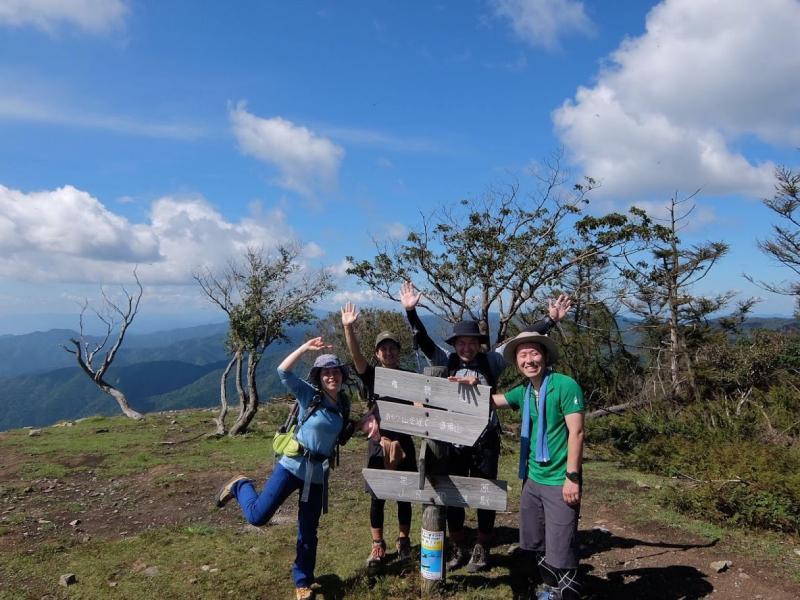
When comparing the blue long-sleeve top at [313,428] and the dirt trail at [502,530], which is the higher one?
the blue long-sleeve top at [313,428]

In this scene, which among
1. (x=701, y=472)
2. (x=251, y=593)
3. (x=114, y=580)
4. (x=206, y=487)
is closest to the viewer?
(x=251, y=593)

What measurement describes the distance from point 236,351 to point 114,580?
13.6m

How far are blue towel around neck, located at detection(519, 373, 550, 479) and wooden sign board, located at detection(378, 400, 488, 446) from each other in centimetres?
35

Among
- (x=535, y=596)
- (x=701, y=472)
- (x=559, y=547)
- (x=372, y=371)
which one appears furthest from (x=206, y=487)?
(x=701, y=472)

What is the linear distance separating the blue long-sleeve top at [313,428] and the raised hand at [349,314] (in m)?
0.65

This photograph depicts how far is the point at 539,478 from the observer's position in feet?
13.6

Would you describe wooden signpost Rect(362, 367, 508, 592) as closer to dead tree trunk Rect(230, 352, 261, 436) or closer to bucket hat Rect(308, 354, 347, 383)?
bucket hat Rect(308, 354, 347, 383)

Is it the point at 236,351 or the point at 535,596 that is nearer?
the point at 535,596

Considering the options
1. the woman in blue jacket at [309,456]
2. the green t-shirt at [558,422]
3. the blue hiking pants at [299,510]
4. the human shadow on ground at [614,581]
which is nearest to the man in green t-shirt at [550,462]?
the green t-shirt at [558,422]

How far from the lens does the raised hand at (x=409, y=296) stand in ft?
15.7

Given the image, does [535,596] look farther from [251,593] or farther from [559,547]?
[251,593]

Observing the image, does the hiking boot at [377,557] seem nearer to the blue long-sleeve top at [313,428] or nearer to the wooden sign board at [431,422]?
the blue long-sleeve top at [313,428]

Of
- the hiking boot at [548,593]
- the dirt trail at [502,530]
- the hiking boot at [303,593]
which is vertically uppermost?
the hiking boot at [548,593]

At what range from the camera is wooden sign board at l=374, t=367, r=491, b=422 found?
14.5ft
